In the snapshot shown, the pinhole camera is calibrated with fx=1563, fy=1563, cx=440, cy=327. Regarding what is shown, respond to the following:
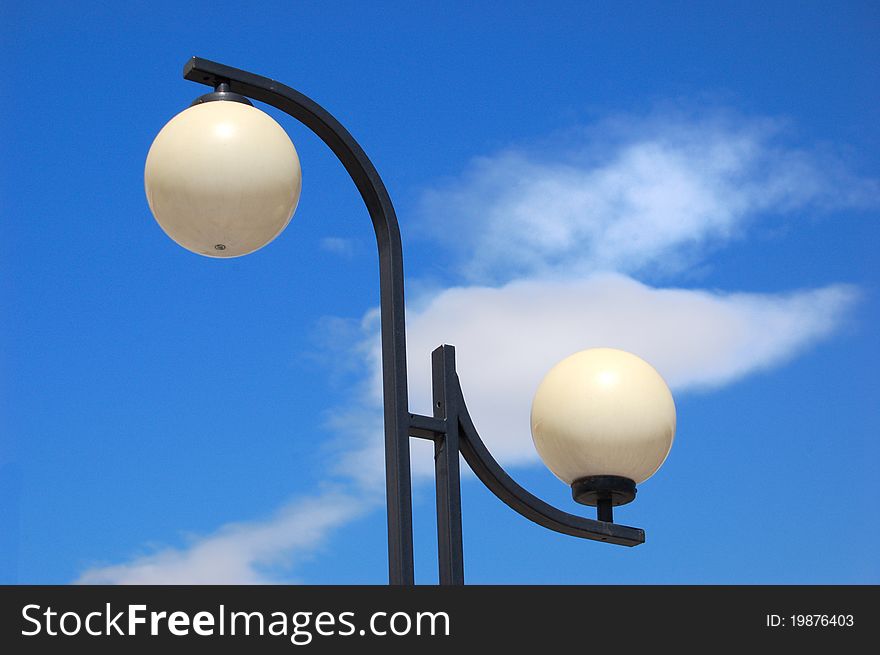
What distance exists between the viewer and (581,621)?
4773mm

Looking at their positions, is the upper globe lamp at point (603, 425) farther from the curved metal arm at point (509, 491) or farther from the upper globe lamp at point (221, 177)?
the upper globe lamp at point (221, 177)

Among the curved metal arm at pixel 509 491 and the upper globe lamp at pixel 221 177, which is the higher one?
the upper globe lamp at pixel 221 177

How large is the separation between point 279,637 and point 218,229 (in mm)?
1506

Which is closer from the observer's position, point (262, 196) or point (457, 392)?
point (262, 196)

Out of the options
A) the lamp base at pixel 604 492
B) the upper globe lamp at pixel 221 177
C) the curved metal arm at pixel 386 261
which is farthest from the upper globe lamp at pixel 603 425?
the upper globe lamp at pixel 221 177

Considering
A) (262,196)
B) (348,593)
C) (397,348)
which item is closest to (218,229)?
(262,196)

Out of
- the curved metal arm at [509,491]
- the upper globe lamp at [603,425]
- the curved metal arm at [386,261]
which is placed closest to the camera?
the curved metal arm at [386,261]

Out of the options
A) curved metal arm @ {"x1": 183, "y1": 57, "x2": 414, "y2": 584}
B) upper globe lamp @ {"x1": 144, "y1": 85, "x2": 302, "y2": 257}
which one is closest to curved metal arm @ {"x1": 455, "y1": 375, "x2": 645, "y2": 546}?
curved metal arm @ {"x1": 183, "y1": 57, "x2": 414, "y2": 584}

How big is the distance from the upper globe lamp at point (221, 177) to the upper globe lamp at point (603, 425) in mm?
1332

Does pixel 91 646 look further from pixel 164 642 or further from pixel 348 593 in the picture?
pixel 348 593

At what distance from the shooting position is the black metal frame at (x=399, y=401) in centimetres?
532

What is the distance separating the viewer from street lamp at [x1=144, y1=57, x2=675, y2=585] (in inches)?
208

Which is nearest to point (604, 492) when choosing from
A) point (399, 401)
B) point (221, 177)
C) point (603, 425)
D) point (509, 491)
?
point (603, 425)

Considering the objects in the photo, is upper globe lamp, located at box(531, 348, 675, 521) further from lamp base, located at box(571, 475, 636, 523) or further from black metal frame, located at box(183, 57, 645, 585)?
black metal frame, located at box(183, 57, 645, 585)
